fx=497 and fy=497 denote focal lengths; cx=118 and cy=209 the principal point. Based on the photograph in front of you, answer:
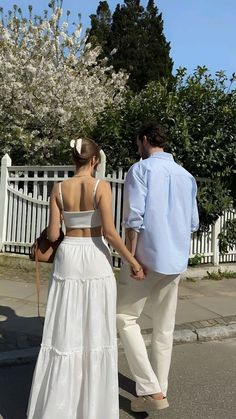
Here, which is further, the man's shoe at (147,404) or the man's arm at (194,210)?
the man's arm at (194,210)

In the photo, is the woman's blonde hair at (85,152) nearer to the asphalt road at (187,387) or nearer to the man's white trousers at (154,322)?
the man's white trousers at (154,322)

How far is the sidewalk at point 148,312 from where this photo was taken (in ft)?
16.8

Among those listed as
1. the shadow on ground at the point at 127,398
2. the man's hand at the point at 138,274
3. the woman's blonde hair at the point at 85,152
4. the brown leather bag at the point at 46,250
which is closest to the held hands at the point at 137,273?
the man's hand at the point at 138,274

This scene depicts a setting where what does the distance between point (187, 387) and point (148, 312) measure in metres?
2.05

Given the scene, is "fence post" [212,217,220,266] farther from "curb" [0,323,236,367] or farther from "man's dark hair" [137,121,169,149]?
"man's dark hair" [137,121,169,149]

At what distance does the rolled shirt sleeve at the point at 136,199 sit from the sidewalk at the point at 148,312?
2115 millimetres

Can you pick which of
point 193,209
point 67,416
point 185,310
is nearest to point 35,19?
point 185,310

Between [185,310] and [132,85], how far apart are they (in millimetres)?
16654

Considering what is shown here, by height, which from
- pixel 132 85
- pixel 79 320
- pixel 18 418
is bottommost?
pixel 18 418

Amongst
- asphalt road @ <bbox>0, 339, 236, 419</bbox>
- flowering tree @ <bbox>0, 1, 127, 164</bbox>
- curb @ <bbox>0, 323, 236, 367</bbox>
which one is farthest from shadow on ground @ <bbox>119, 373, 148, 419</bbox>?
flowering tree @ <bbox>0, 1, 127, 164</bbox>

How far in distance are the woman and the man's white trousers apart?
36cm

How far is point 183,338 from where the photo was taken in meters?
5.50

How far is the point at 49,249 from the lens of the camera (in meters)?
3.45

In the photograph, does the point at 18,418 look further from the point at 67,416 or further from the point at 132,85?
the point at 132,85
